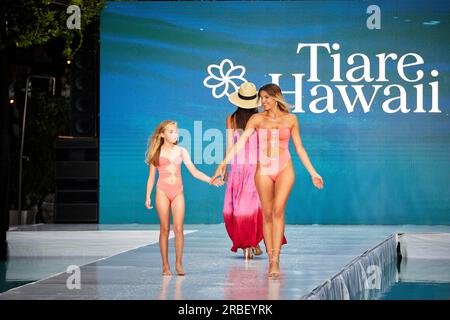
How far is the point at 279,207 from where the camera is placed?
657cm

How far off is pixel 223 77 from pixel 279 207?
707cm

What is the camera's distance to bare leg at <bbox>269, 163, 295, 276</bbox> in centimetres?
657

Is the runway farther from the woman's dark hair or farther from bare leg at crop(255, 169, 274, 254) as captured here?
the woman's dark hair

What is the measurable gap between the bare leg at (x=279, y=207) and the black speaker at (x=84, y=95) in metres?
7.61

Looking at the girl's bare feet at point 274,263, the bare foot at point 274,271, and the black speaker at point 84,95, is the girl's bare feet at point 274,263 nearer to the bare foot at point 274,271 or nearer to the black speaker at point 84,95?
the bare foot at point 274,271

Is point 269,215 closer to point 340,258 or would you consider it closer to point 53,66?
point 340,258

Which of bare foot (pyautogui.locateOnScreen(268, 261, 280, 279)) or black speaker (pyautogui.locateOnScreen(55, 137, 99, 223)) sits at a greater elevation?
black speaker (pyautogui.locateOnScreen(55, 137, 99, 223))

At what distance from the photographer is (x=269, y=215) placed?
672 cm

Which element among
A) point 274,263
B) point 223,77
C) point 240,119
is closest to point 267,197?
point 274,263

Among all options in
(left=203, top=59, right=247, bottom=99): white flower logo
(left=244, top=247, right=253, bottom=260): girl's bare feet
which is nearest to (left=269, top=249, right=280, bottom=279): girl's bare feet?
(left=244, top=247, right=253, bottom=260): girl's bare feet

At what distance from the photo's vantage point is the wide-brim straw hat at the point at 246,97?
8.13 metres

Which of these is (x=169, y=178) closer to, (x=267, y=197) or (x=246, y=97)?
(x=267, y=197)

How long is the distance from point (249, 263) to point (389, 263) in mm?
2281
